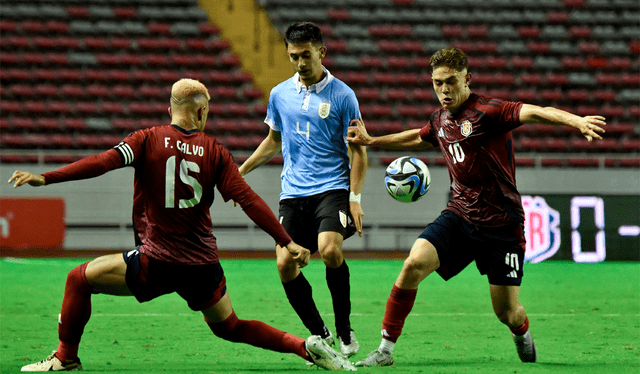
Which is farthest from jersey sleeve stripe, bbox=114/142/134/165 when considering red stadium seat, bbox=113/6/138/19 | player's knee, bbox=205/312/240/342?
red stadium seat, bbox=113/6/138/19

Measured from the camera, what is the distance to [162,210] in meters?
3.76

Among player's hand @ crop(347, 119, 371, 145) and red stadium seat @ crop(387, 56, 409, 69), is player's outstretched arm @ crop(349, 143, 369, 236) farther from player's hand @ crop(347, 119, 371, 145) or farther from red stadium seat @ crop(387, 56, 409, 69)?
red stadium seat @ crop(387, 56, 409, 69)

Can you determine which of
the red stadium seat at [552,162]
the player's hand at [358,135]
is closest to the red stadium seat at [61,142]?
the red stadium seat at [552,162]

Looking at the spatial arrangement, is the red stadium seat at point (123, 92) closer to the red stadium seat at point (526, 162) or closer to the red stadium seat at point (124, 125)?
the red stadium seat at point (124, 125)

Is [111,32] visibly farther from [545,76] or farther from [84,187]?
[545,76]

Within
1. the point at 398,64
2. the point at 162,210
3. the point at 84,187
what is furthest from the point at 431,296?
the point at 398,64

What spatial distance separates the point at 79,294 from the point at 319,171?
5.91 ft

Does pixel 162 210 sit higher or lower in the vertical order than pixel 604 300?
higher

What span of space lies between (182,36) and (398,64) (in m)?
5.44

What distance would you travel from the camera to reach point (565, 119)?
3.77m

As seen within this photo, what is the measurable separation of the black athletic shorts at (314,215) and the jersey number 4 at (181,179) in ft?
3.92

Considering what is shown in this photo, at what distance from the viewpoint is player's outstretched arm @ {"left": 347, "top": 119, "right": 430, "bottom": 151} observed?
15.5 feet

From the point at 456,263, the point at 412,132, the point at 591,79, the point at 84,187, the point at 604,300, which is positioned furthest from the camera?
the point at 591,79

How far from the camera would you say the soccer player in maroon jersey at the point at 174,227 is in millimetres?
3742
